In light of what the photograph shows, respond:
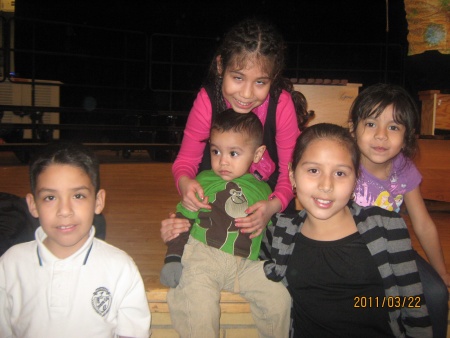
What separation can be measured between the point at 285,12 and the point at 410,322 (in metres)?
6.40

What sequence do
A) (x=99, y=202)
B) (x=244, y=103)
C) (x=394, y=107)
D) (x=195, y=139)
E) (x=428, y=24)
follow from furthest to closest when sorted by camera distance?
(x=428, y=24)
(x=195, y=139)
(x=244, y=103)
(x=394, y=107)
(x=99, y=202)

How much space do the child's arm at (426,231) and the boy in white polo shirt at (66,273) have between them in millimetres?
1039

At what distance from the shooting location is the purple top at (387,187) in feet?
5.09

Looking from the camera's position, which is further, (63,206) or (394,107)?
(394,107)

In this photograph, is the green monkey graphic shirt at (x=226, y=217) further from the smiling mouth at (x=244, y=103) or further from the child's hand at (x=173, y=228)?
the smiling mouth at (x=244, y=103)

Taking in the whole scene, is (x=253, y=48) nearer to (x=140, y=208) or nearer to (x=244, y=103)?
(x=244, y=103)

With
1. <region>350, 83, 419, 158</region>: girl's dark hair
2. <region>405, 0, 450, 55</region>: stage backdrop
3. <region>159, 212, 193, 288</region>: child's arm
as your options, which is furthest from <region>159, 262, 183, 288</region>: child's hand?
<region>405, 0, 450, 55</region>: stage backdrop

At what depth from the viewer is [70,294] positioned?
1186mm

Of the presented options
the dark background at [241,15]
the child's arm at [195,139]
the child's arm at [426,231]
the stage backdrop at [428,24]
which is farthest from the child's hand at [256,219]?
the dark background at [241,15]

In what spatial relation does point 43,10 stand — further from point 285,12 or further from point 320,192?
point 320,192

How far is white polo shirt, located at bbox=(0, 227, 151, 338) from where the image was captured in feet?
3.86

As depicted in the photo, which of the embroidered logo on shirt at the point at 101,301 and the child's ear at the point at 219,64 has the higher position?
the child's ear at the point at 219,64

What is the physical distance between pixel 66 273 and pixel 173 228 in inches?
15.9

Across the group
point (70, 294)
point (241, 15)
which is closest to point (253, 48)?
point (70, 294)
